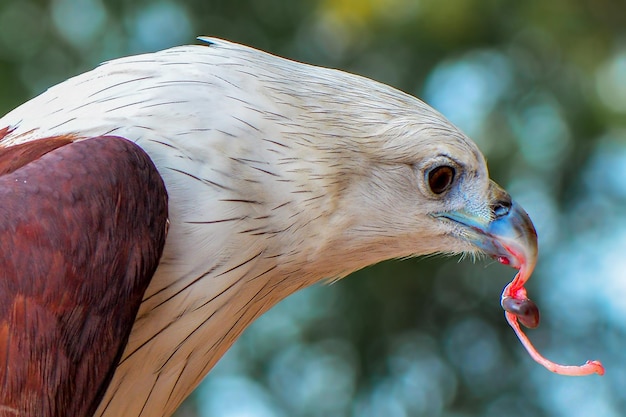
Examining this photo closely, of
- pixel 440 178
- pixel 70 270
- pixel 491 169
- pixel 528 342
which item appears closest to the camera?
pixel 70 270

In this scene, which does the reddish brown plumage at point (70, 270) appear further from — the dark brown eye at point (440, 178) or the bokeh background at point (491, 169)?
the bokeh background at point (491, 169)

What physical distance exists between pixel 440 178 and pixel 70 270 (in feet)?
5.38

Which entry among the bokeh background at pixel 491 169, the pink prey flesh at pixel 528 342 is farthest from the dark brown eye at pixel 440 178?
the bokeh background at pixel 491 169

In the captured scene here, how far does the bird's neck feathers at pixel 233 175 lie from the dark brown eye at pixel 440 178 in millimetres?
103

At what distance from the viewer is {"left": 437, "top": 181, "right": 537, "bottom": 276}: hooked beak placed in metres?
4.02

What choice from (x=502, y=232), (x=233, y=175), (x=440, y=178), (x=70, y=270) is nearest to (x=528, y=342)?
(x=502, y=232)

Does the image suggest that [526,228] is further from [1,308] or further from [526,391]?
[526,391]

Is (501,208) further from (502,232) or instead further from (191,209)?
(191,209)

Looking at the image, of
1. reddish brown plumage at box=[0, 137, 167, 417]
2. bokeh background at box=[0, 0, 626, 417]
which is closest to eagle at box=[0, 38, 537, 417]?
reddish brown plumage at box=[0, 137, 167, 417]

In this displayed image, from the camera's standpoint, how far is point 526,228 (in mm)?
4086

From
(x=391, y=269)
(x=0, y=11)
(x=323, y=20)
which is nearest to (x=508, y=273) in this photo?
(x=391, y=269)

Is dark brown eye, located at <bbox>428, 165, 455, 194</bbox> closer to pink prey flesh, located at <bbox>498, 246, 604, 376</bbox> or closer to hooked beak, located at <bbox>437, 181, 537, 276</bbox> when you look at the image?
hooked beak, located at <bbox>437, 181, 537, 276</bbox>

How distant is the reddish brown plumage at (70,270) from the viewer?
2801 mm

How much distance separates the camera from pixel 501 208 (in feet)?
13.5
